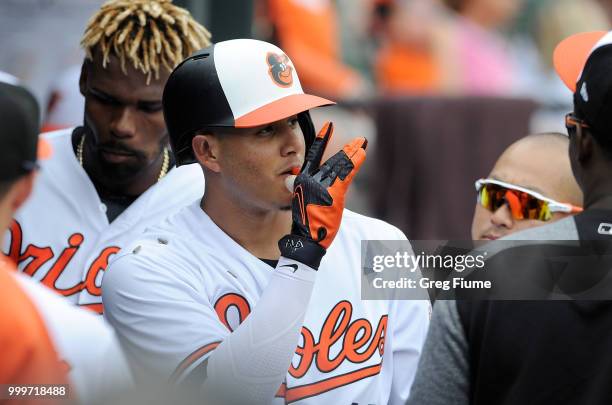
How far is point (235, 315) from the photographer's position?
301 cm

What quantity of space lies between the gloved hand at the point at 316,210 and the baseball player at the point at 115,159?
916 mm

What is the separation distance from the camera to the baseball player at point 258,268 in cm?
281

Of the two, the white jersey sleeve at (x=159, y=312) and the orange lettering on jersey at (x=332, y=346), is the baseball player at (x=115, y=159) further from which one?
the orange lettering on jersey at (x=332, y=346)

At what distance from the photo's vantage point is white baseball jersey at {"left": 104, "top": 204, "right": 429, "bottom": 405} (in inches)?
115

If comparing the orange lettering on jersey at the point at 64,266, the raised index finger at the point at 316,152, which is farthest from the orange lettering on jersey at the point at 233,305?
the orange lettering on jersey at the point at 64,266

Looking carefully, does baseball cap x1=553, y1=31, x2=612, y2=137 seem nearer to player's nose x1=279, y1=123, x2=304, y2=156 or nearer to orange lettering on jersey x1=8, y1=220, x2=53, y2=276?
player's nose x1=279, y1=123, x2=304, y2=156

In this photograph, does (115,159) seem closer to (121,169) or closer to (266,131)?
(121,169)

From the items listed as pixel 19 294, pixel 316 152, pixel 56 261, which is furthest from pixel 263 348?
pixel 56 261

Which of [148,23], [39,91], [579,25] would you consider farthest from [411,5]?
[148,23]

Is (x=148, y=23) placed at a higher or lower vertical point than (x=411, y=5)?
lower

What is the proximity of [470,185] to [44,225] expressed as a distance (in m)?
3.46

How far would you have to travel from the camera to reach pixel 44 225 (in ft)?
12.1

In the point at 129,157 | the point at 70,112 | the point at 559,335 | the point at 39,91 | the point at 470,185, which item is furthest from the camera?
the point at 470,185

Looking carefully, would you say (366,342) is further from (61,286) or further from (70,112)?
(70,112)
